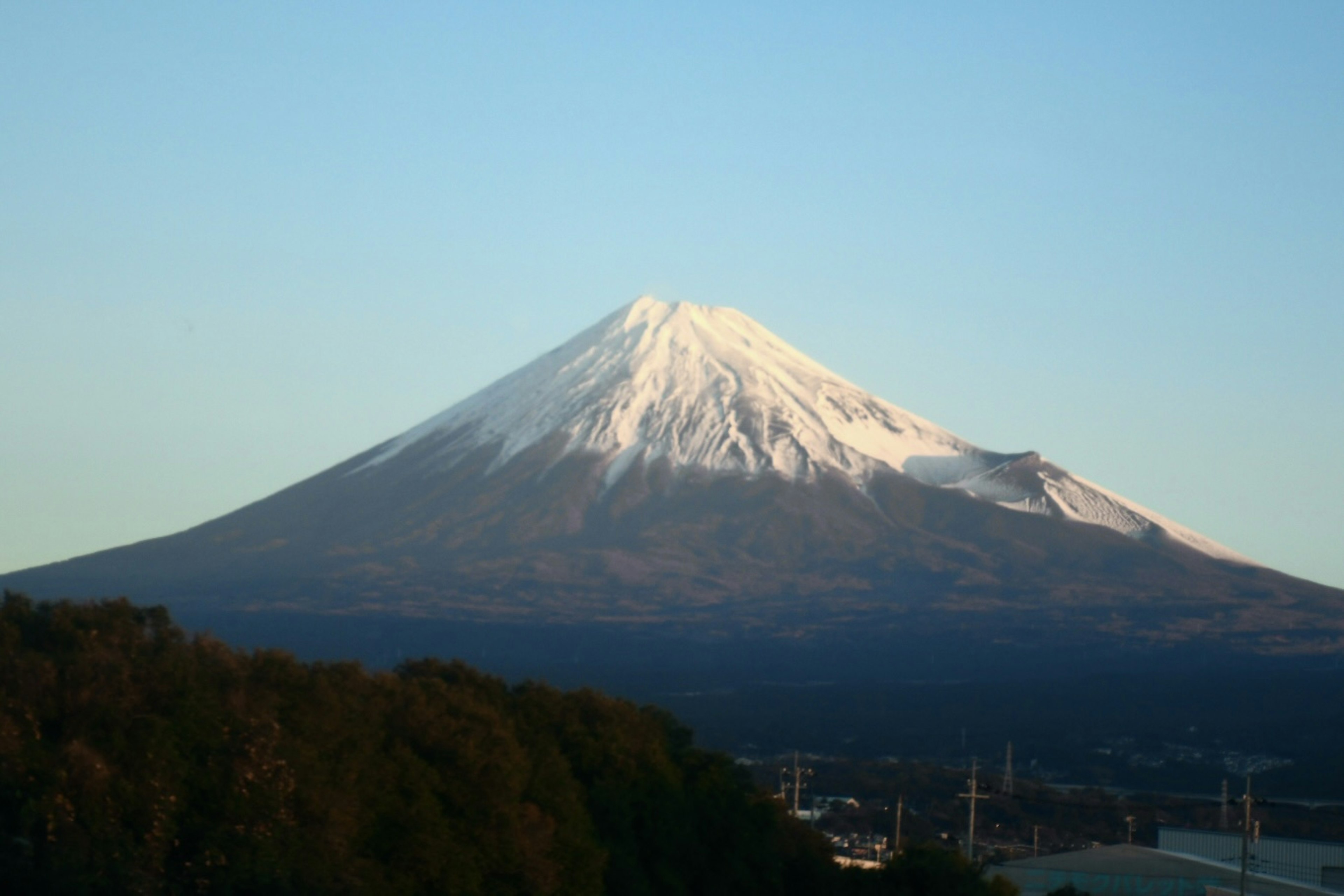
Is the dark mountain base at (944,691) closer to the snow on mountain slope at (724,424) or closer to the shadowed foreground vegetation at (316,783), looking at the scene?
the snow on mountain slope at (724,424)

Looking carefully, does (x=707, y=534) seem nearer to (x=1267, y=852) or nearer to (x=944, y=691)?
(x=944, y=691)

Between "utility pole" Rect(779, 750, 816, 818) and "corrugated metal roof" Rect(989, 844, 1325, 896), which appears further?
"utility pole" Rect(779, 750, 816, 818)

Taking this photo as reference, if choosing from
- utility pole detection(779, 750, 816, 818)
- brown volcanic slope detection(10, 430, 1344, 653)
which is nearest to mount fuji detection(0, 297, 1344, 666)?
brown volcanic slope detection(10, 430, 1344, 653)

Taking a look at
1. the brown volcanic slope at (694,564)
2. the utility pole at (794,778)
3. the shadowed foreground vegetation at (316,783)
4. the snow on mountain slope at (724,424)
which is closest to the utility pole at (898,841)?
the utility pole at (794,778)

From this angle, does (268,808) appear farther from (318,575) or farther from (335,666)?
(318,575)

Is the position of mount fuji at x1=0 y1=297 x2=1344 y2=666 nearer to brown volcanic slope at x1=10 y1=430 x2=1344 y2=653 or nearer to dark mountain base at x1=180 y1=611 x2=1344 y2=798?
brown volcanic slope at x1=10 y1=430 x2=1344 y2=653

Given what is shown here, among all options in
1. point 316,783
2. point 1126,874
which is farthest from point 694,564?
point 316,783

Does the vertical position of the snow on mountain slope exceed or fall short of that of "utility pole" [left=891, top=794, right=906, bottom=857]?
it exceeds it

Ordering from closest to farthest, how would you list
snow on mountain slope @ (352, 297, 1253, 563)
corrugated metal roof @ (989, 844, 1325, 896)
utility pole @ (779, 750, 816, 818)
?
corrugated metal roof @ (989, 844, 1325, 896) → utility pole @ (779, 750, 816, 818) → snow on mountain slope @ (352, 297, 1253, 563)
